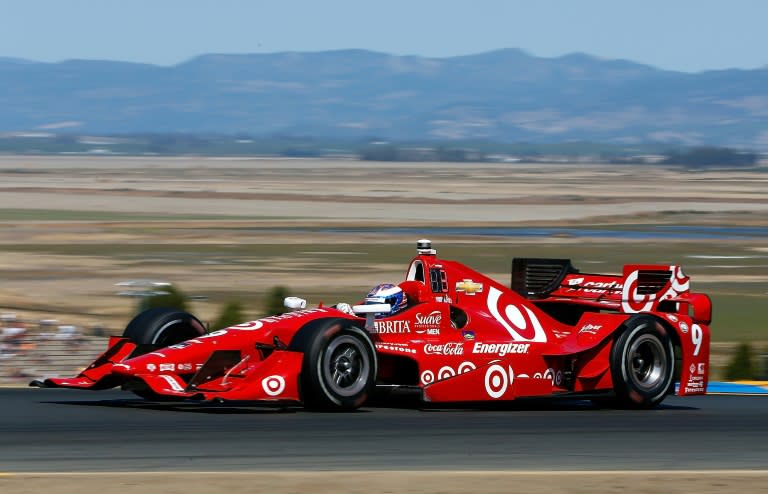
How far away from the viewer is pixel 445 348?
46.0 ft

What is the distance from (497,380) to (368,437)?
7.19 ft

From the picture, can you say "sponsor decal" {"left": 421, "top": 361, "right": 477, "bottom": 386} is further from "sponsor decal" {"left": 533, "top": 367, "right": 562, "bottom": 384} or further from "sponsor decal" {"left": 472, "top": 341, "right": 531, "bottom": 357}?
"sponsor decal" {"left": 533, "top": 367, "right": 562, "bottom": 384}

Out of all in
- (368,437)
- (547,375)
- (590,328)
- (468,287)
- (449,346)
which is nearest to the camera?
(368,437)

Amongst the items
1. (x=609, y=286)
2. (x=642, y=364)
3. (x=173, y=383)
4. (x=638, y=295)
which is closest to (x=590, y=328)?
(x=642, y=364)

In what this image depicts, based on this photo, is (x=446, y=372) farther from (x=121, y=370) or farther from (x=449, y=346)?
(x=121, y=370)

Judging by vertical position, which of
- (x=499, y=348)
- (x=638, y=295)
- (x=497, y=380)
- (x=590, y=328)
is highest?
(x=638, y=295)

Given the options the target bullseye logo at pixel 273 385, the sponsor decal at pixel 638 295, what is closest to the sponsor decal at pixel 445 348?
the target bullseye logo at pixel 273 385

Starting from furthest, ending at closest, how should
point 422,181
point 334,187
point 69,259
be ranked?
1. point 422,181
2. point 334,187
3. point 69,259

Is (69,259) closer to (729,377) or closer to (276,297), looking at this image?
(276,297)

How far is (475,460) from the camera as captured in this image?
11250 mm

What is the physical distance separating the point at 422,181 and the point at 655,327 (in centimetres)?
11690

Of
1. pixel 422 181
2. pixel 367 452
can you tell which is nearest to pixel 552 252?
pixel 367 452

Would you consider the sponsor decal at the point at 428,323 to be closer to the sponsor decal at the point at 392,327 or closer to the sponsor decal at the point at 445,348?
the sponsor decal at the point at 392,327

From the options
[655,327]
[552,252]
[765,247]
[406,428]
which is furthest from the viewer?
[765,247]
